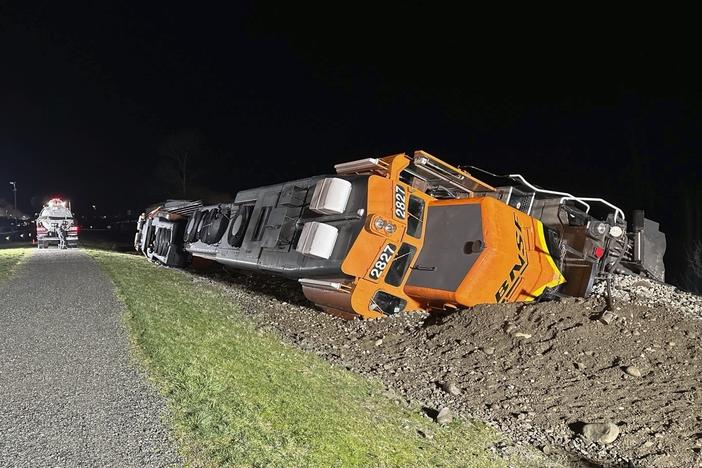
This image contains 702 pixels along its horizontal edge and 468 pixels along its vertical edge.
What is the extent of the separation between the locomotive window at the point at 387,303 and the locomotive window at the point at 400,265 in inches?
9.0

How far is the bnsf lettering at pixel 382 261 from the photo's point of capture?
6.86 meters

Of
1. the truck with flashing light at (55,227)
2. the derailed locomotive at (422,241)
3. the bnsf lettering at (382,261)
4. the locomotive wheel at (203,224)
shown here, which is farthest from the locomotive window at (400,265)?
the truck with flashing light at (55,227)

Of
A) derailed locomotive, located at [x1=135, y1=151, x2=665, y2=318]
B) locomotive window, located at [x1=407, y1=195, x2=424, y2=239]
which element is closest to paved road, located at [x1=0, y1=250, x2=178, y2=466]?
derailed locomotive, located at [x1=135, y1=151, x2=665, y2=318]

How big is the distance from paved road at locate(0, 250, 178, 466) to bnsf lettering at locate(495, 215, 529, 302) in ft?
16.3

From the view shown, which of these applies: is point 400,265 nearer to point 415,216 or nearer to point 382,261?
point 382,261

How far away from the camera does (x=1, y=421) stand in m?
3.33

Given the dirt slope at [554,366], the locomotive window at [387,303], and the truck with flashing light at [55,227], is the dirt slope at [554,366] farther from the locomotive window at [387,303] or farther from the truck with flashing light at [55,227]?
the truck with flashing light at [55,227]

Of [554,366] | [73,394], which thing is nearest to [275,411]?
[73,394]

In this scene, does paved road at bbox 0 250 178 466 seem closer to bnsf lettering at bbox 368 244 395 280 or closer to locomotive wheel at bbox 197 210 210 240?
bnsf lettering at bbox 368 244 395 280

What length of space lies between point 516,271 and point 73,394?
5.65m

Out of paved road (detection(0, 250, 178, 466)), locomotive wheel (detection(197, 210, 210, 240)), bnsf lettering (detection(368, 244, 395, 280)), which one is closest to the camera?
paved road (detection(0, 250, 178, 466))

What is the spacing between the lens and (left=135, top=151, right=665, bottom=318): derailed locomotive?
264 inches

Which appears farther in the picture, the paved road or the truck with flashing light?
the truck with flashing light

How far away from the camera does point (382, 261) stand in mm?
6906
